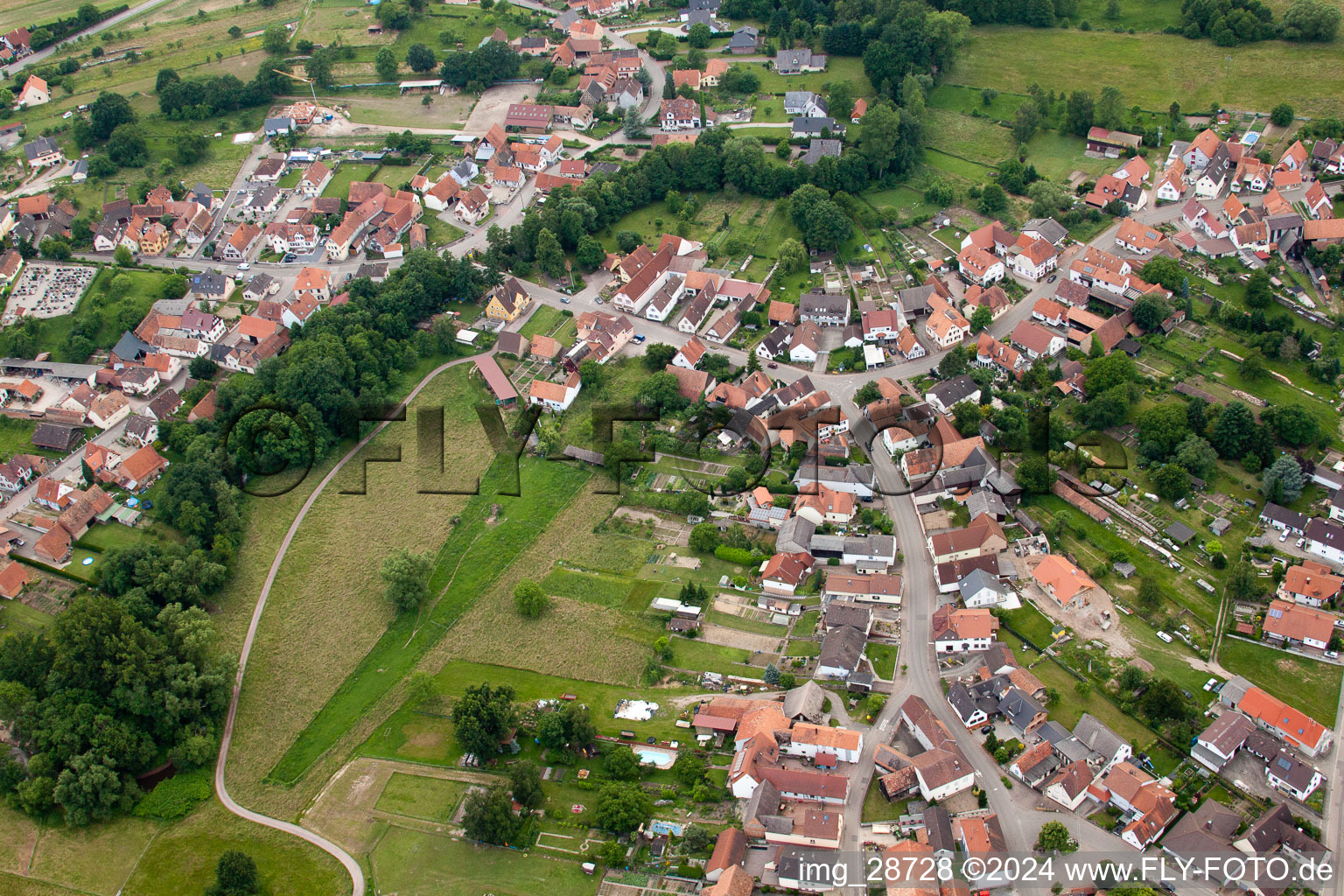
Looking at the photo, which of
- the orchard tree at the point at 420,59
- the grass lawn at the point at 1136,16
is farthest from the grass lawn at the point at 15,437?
the grass lawn at the point at 1136,16

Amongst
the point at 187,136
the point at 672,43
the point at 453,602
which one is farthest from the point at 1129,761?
the point at 187,136

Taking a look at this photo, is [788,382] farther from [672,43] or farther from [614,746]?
[672,43]

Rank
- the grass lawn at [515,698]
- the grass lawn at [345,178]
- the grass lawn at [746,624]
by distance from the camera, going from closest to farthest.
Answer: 1. the grass lawn at [515,698]
2. the grass lawn at [746,624]
3. the grass lawn at [345,178]

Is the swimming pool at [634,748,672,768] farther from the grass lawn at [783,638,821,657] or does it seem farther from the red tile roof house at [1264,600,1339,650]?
the red tile roof house at [1264,600,1339,650]

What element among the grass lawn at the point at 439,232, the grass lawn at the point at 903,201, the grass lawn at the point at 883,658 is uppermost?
the grass lawn at the point at 903,201

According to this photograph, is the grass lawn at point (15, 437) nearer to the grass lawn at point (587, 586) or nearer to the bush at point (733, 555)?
the grass lawn at point (587, 586)

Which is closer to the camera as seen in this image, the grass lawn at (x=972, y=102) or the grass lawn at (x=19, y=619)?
the grass lawn at (x=19, y=619)

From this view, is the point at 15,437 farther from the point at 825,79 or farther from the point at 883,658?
the point at 825,79
